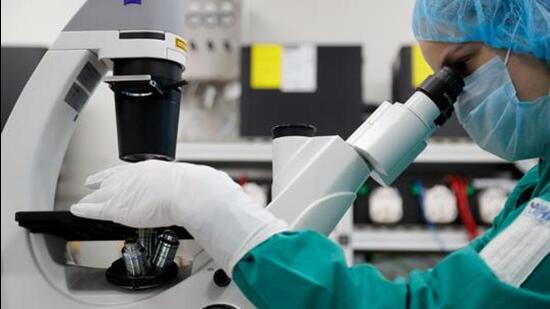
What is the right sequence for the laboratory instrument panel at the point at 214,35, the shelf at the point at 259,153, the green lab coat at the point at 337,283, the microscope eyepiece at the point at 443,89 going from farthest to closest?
the laboratory instrument panel at the point at 214,35, the shelf at the point at 259,153, the microscope eyepiece at the point at 443,89, the green lab coat at the point at 337,283

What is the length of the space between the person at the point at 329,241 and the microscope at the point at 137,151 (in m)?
0.06

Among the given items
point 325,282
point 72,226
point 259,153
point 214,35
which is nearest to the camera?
point 325,282

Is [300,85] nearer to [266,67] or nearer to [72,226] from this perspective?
[266,67]

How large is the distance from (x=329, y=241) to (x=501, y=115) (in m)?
0.37

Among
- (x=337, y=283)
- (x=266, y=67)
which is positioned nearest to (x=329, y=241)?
(x=337, y=283)

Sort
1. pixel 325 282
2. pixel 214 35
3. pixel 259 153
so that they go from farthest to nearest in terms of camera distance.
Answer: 1. pixel 214 35
2. pixel 259 153
3. pixel 325 282

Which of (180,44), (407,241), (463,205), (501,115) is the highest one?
(180,44)

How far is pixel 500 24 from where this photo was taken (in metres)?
0.76

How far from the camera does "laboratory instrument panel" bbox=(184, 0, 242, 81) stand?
1.92m

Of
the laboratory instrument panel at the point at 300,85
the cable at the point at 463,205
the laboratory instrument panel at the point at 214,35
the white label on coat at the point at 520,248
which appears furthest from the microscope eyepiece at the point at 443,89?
the laboratory instrument panel at the point at 214,35

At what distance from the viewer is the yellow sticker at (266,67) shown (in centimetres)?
168

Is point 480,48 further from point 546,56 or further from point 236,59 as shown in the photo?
point 236,59

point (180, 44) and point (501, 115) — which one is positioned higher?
point (180, 44)

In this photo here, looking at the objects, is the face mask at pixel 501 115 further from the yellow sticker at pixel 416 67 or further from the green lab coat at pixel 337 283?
the yellow sticker at pixel 416 67
